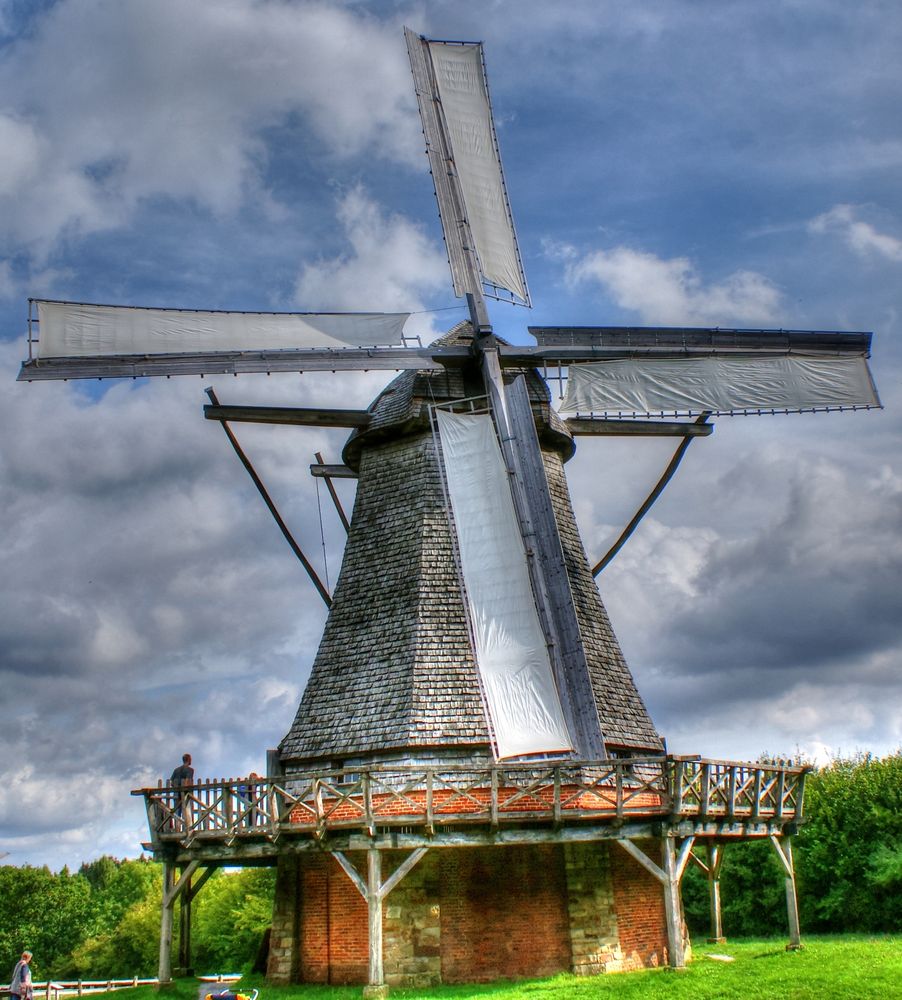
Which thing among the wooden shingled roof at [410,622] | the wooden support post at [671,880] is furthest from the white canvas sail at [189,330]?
the wooden support post at [671,880]

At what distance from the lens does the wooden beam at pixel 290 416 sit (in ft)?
59.0

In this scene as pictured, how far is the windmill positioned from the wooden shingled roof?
0.04 meters

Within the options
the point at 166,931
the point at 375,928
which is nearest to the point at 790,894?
the point at 375,928

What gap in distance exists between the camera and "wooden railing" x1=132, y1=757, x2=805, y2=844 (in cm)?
1432

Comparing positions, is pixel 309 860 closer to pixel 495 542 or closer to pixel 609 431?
pixel 495 542

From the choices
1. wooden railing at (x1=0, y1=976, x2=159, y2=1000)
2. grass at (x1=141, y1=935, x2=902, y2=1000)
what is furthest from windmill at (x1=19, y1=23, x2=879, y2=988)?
wooden railing at (x1=0, y1=976, x2=159, y2=1000)

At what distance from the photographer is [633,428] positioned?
19.8 metres

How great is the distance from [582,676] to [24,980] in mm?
8380

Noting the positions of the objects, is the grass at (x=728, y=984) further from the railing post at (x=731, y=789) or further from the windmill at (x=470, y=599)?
the railing post at (x=731, y=789)

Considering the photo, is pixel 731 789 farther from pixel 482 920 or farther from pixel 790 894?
pixel 482 920

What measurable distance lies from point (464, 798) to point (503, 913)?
74.1 inches

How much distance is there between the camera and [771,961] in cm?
1488

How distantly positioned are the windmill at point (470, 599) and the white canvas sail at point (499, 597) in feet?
0.10

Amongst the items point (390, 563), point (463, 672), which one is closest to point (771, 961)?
point (463, 672)
